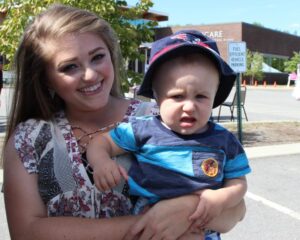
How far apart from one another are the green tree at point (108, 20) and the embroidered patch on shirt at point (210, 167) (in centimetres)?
512

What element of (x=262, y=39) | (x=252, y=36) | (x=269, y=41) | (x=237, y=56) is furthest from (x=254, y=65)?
(x=237, y=56)

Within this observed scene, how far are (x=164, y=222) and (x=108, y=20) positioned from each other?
6.26 m

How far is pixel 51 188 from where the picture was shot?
1768 mm

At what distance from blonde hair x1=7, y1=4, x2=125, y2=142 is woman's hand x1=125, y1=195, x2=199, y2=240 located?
0.65m

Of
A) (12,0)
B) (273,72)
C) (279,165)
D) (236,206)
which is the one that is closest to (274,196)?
(279,165)

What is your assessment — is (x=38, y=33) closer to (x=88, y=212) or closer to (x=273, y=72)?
(x=88, y=212)

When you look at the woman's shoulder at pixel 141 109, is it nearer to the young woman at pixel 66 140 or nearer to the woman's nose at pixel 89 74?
the young woman at pixel 66 140

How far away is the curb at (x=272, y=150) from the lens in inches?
330

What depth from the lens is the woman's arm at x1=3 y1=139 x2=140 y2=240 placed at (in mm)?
1634

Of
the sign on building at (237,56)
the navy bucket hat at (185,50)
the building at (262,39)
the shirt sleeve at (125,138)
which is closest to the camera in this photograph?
the navy bucket hat at (185,50)

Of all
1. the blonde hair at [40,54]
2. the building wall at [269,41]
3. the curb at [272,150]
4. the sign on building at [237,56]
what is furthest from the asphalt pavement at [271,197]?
the building wall at [269,41]

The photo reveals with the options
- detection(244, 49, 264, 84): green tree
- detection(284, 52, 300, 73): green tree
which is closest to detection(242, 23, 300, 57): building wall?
detection(284, 52, 300, 73): green tree

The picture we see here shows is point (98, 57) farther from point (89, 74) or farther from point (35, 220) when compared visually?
point (35, 220)

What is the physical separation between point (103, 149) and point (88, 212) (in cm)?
25
